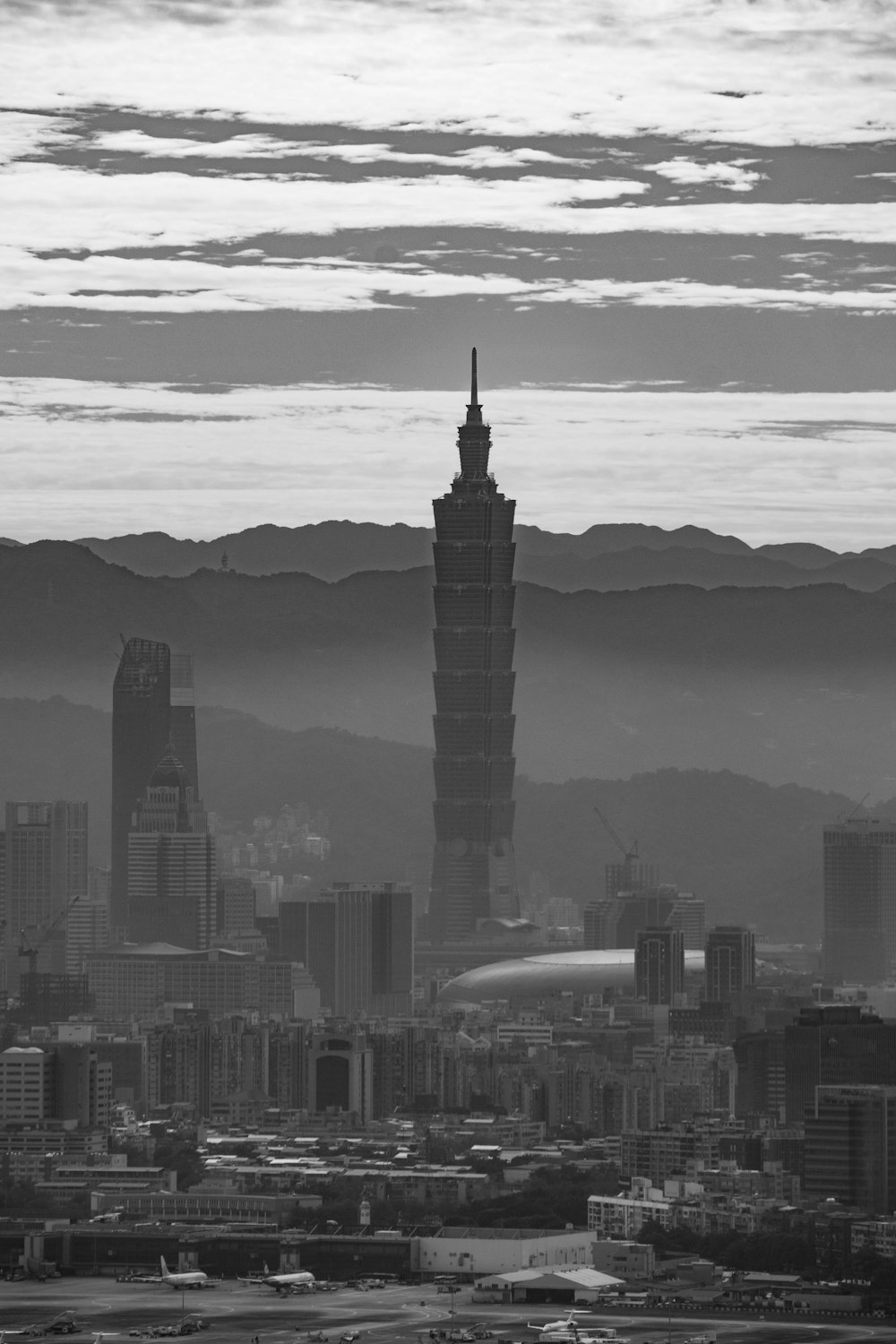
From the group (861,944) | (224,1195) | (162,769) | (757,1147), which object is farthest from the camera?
(162,769)

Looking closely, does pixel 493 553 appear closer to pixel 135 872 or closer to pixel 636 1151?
pixel 135 872

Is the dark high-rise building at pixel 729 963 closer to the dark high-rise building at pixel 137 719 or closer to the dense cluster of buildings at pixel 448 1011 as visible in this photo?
the dense cluster of buildings at pixel 448 1011

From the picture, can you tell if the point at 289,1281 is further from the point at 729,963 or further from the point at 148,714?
the point at 148,714

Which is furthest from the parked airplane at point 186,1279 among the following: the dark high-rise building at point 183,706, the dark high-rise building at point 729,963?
the dark high-rise building at point 183,706

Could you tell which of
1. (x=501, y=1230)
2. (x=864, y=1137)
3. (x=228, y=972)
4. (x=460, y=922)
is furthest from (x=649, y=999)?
(x=501, y=1230)

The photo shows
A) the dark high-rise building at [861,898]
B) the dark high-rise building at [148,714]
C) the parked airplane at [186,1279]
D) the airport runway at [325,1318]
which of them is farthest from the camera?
the dark high-rise building at [148,714]

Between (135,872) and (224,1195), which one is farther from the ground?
(135,872)

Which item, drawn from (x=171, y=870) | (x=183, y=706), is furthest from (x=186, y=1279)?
(x=183, y=706)
